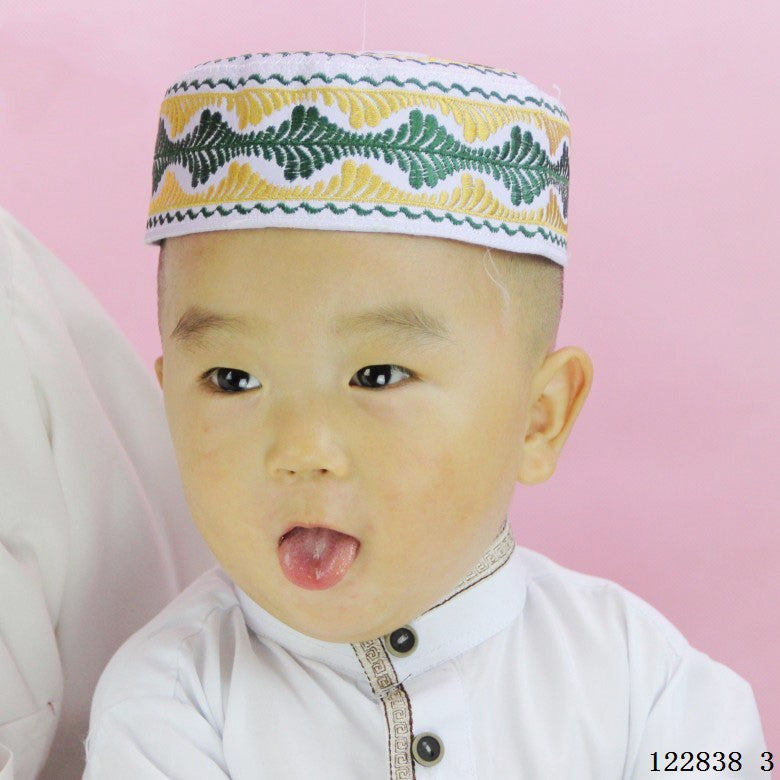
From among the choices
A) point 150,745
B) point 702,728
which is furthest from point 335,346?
point 702,728

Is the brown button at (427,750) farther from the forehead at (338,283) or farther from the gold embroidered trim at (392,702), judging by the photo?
the forehead at (338,283)

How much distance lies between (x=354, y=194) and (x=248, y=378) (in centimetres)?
20

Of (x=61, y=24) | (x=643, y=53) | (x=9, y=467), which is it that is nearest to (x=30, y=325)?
(x=9, y=467)

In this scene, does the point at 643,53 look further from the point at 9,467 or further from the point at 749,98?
the point at 9,467

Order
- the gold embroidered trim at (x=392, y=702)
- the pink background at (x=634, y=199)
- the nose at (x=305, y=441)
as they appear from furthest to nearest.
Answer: the pink background at (x=634, y=199), the gold embroidered trim at (x=392, y=702), the nose at (x=305, y=441)

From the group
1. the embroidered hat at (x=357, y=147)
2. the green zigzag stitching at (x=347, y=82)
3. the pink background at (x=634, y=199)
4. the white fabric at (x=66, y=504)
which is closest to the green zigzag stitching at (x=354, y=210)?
the embroidered hat at (x=357, y=147)

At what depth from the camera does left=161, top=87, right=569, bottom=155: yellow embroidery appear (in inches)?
52.4

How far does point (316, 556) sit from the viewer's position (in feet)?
4.43

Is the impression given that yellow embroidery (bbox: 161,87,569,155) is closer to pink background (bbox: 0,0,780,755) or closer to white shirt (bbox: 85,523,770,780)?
white shirt (bbox: 85,523,770,780)

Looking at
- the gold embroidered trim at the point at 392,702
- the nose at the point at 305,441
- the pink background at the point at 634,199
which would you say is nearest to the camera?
the nose at the point at 305,441

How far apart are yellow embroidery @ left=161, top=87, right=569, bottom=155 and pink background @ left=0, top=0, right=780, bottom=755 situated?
91 centimetres

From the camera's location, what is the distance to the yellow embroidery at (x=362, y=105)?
52.4 inches

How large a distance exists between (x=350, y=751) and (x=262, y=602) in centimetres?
18

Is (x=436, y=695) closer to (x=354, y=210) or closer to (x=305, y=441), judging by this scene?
(x=305, y=441)
